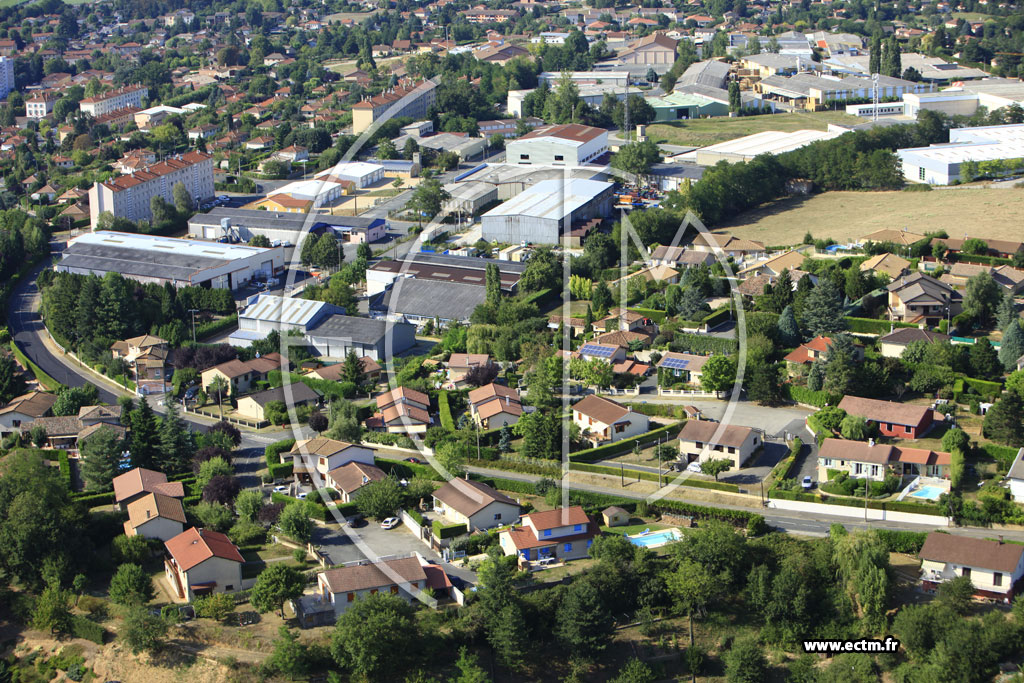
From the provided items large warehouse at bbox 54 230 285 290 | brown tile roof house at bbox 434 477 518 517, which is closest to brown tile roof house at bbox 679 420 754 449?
brown tile roof house at bbox 434 477 518 517

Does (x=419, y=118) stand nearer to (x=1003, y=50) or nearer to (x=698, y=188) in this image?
(x=698, y=188)

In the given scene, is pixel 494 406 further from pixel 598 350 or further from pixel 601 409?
pixel 598 350

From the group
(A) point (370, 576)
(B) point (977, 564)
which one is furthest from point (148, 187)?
(B) point (977, 564)

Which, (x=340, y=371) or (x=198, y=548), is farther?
(x=340, y=371)

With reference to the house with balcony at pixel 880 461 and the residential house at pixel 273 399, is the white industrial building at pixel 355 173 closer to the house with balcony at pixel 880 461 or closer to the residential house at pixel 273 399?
the residential house at pixel 273 399

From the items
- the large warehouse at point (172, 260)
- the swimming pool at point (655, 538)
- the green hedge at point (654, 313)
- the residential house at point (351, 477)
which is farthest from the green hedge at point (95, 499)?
the green hedge at point (654, 313)

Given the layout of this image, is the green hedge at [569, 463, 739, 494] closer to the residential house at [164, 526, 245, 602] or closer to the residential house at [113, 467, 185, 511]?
the residential house at [164, 526, 245, 602]

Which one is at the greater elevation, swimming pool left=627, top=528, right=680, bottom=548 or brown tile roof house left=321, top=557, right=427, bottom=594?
brown tile roof house left=321, top=557, right=427, bottom=594
